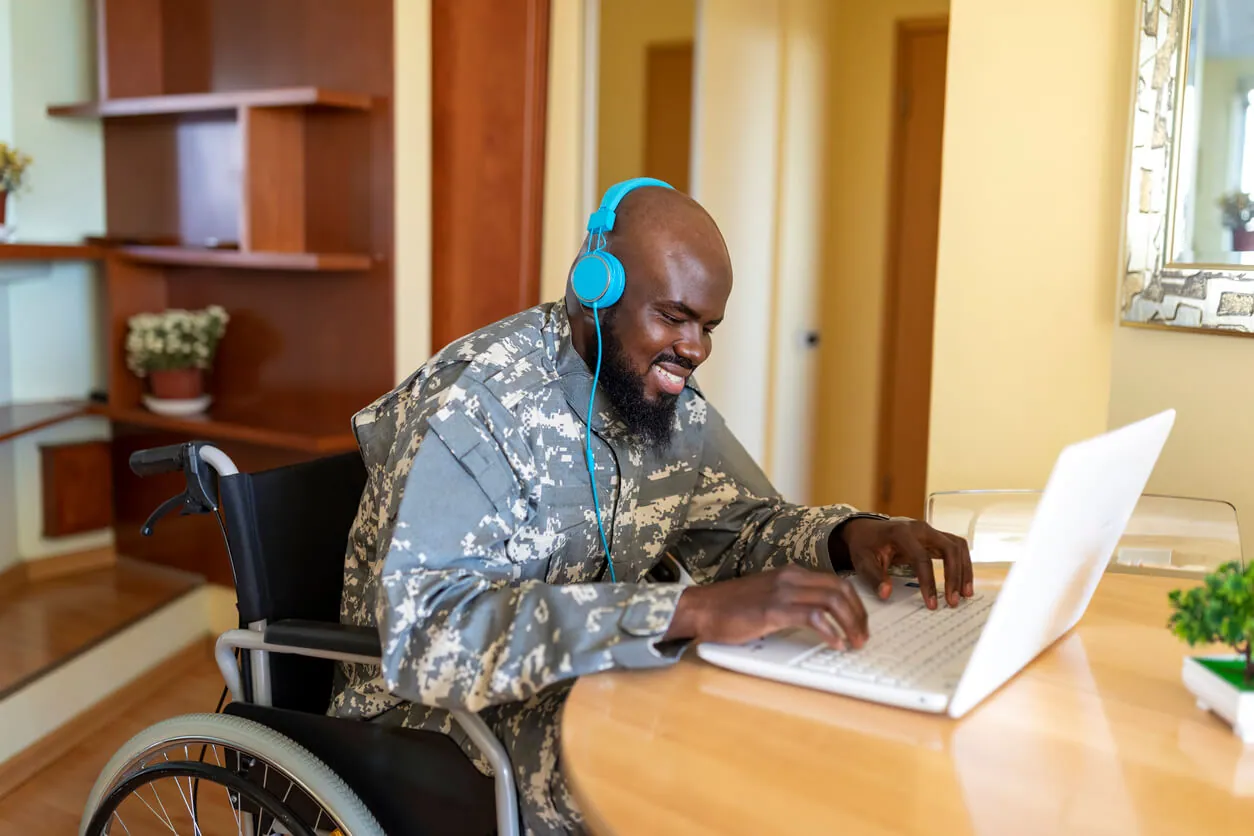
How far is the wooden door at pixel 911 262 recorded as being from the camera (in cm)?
414

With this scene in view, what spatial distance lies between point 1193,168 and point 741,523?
42.7 inches

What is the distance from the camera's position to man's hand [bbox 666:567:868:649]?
3.65 ft

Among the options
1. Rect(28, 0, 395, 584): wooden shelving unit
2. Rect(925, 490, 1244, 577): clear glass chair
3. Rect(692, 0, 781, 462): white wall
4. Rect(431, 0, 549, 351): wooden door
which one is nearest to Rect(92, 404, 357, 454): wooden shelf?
Rect(28, 0, 395, 584): wooden shelving unit

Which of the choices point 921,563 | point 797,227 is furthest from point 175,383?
point 921,563

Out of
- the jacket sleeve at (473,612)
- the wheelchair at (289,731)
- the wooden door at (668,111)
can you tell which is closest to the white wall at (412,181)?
the wooden door at (668,111)

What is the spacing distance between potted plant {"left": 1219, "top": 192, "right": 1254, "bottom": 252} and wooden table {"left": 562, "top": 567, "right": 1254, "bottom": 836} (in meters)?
1.12

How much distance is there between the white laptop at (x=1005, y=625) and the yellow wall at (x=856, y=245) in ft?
10.1

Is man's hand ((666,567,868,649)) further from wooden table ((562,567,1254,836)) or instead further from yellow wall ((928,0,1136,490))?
yellow wall ((928,0,1136,490))

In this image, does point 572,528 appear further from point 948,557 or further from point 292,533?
point 948,557

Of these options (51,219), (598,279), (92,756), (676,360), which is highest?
(51,219)

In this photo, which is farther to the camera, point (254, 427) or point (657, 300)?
point (254, 427)

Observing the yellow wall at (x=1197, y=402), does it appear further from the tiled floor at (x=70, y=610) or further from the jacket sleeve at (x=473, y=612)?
the tiled floor at (x=70, y=610)

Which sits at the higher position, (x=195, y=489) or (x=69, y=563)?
(x=195, y=489)

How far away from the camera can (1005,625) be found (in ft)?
3.30
